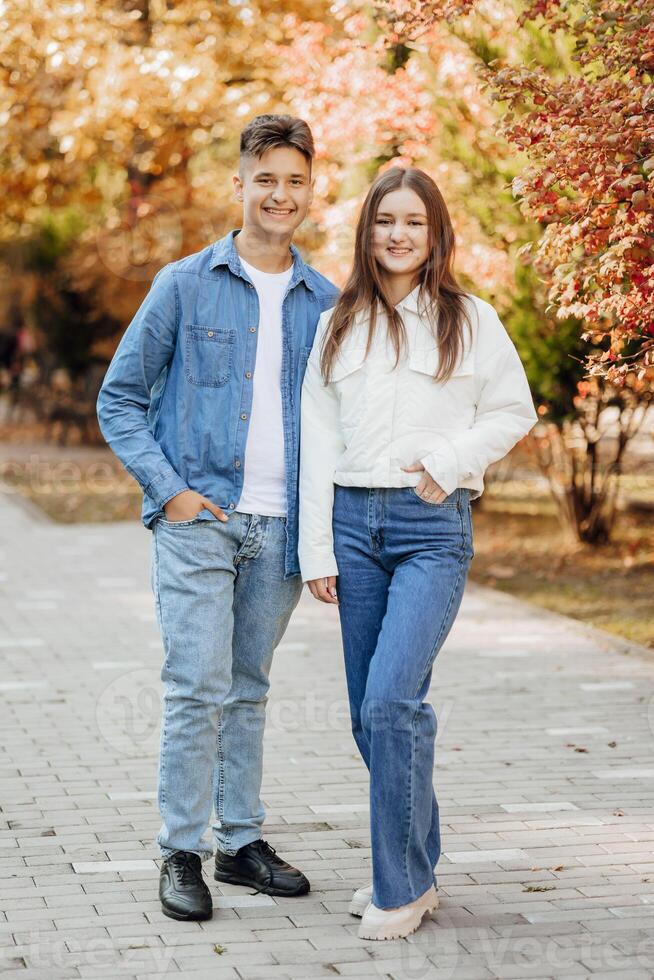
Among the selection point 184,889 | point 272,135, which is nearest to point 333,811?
point 184,889

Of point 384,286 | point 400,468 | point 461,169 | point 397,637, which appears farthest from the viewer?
point 461,169

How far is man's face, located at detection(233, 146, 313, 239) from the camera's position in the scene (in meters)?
3.81

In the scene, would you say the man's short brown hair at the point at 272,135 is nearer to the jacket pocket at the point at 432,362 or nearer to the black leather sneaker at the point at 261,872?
the jacket pocket at the point at 432,362

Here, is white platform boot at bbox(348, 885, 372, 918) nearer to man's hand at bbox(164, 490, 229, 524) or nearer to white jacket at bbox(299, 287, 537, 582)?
white jacket at bbox(299, 287, 537, 582)

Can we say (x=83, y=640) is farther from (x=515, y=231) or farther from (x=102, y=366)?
(x=102, y=366)

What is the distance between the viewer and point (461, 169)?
9219 mm

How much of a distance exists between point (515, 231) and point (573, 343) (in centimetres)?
86

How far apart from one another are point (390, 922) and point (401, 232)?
184 centimetres

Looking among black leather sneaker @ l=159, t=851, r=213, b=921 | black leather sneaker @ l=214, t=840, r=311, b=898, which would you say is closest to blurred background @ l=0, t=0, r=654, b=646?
black leather sneaker @ l=214, t=840, r=311, b=898

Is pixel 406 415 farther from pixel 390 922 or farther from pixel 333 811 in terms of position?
pixel 333 811

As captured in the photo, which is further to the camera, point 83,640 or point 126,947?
point 83,640

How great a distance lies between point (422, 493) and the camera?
3621 millimetres

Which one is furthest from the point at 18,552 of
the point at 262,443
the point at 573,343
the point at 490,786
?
the point at 262,443

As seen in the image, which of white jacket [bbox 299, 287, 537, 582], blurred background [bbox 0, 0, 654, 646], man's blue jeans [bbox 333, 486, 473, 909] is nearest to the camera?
man's blue jeans [bbox 333, 486, 473, 909]
